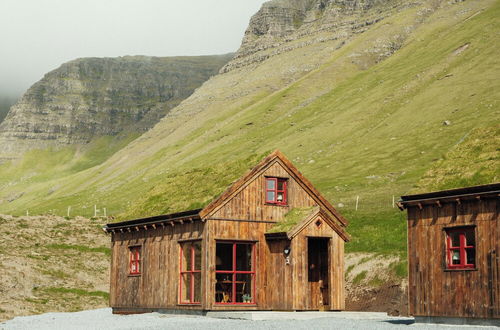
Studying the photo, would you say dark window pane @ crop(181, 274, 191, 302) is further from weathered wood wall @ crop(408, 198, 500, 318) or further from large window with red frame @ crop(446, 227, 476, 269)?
large window with red frame @ crop(446, 227, 476, 269)

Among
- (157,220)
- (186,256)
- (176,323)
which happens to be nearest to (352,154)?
(157,220)

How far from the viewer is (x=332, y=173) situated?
353 ft

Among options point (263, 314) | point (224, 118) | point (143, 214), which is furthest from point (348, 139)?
point (263, 314)

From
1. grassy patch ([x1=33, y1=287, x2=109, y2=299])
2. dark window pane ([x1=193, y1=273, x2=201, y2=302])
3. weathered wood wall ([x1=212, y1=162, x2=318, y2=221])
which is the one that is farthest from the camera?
grassy patch ([x1=33, y1=287, x2=109, y2=299])

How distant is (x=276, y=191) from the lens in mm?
41812

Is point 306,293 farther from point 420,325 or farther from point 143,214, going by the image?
point 143,214

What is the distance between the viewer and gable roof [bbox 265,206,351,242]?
128 ft

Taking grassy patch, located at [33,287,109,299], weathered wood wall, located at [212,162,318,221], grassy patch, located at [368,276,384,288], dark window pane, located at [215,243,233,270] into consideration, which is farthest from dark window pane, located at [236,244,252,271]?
grassy patch, located at [33,287,109,299]

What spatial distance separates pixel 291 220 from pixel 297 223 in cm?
98

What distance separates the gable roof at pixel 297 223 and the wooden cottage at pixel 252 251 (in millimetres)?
52

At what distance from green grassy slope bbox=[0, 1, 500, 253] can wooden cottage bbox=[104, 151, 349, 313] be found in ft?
4.12

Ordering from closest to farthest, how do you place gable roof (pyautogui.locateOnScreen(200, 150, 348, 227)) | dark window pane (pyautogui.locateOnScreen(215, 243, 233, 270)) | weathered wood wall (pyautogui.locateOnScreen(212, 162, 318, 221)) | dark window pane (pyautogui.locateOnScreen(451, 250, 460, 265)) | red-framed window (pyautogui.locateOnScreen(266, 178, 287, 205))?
1. dark window pane (pyautogui.locateOnScreen(451, 250, 460, 265))
2. gable roof (pyautogui.locateOnScreen(200, 150, 348, 227))
3. weathered wood wall (pyautogui.locateOnScreen(212, 162, 318, 221))
4. red-framed window (pyautogui.locateOnScreen(266, 178, 287, 205))
5. dark window pane (pyautogui.locateOnScreen(215, 243, 233, 270))

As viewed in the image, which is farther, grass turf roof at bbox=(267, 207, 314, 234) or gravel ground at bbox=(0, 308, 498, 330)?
grass turf roof at bbox=(267, 207, 314, 234)

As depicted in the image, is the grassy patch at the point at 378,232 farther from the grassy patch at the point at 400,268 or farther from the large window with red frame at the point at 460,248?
the large window with red frame at the point at 460,248
